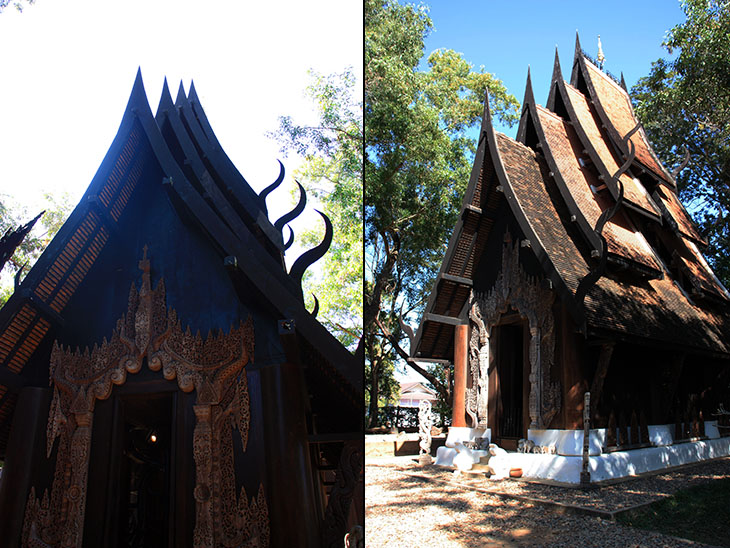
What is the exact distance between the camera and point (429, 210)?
15.8 meters

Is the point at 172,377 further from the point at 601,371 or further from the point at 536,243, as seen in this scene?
the point at 601,371

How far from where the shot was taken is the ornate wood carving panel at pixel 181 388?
2.88 m

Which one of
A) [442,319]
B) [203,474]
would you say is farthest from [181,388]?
[442,319]

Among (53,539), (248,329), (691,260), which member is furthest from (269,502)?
(691,260)

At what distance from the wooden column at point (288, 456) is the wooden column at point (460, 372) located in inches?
273

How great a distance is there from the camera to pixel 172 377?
3.05m

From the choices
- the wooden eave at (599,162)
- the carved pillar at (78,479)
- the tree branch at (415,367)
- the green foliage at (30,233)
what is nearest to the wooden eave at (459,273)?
the wooden eave at (599,162)

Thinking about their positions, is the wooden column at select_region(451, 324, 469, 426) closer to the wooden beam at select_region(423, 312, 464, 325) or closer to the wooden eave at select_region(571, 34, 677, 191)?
the wooden beam at select_region(423, 312, 464, 325)

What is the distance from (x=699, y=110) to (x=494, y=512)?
401 inches

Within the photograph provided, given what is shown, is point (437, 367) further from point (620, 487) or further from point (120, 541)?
point (120, 541)

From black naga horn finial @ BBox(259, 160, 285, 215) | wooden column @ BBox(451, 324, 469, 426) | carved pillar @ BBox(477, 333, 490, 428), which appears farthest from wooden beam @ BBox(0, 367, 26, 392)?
wooden column @ BBox(451, 324, 469, 426)

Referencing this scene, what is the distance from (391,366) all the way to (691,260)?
10.4 meters

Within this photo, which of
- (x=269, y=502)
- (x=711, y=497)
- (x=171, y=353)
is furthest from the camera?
(x=711, y=497)

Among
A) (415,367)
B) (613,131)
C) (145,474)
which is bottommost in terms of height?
(145,474)
